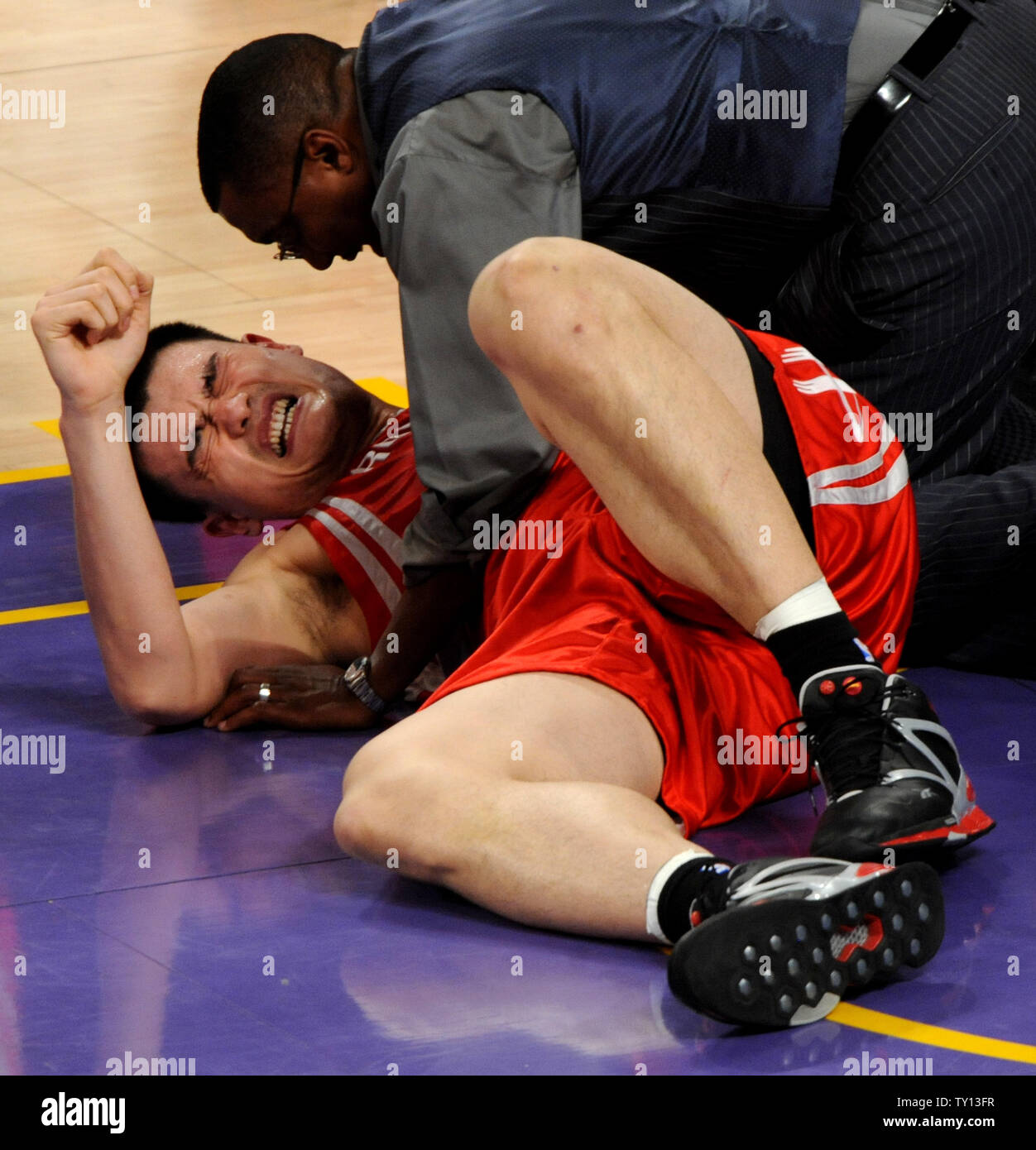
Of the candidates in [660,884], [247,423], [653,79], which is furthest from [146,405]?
[660,884]

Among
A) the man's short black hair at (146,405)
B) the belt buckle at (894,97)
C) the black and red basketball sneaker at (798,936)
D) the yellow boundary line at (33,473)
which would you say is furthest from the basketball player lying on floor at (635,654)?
the yellow boundary line at (33,473)

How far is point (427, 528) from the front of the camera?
8.21 feet

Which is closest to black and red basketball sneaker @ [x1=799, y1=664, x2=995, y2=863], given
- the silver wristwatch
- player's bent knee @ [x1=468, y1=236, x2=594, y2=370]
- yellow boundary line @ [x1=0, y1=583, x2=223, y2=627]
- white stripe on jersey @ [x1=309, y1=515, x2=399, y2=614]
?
player's bent knee @ [x1=468, y1=236, x2=594, y2=370]

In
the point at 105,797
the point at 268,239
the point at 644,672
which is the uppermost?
the point at 268,239

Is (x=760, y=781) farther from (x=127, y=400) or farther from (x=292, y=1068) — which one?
(x=127, y=400)

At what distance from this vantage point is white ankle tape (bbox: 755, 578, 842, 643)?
204 centimetres

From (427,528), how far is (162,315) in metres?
2.44

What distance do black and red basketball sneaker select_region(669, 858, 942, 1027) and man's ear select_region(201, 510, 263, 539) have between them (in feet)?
4.45

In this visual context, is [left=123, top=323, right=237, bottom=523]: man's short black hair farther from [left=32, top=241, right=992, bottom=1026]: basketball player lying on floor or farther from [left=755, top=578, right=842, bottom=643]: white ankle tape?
[left=755, top=578, right=842, bottom=643]: white ankle tape

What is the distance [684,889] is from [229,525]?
136 centimetres

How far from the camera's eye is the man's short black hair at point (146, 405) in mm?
2877

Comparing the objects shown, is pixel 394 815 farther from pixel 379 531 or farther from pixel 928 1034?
pixel 379 531

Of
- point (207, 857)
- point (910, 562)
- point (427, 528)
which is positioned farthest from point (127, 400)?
point (910, 562)
